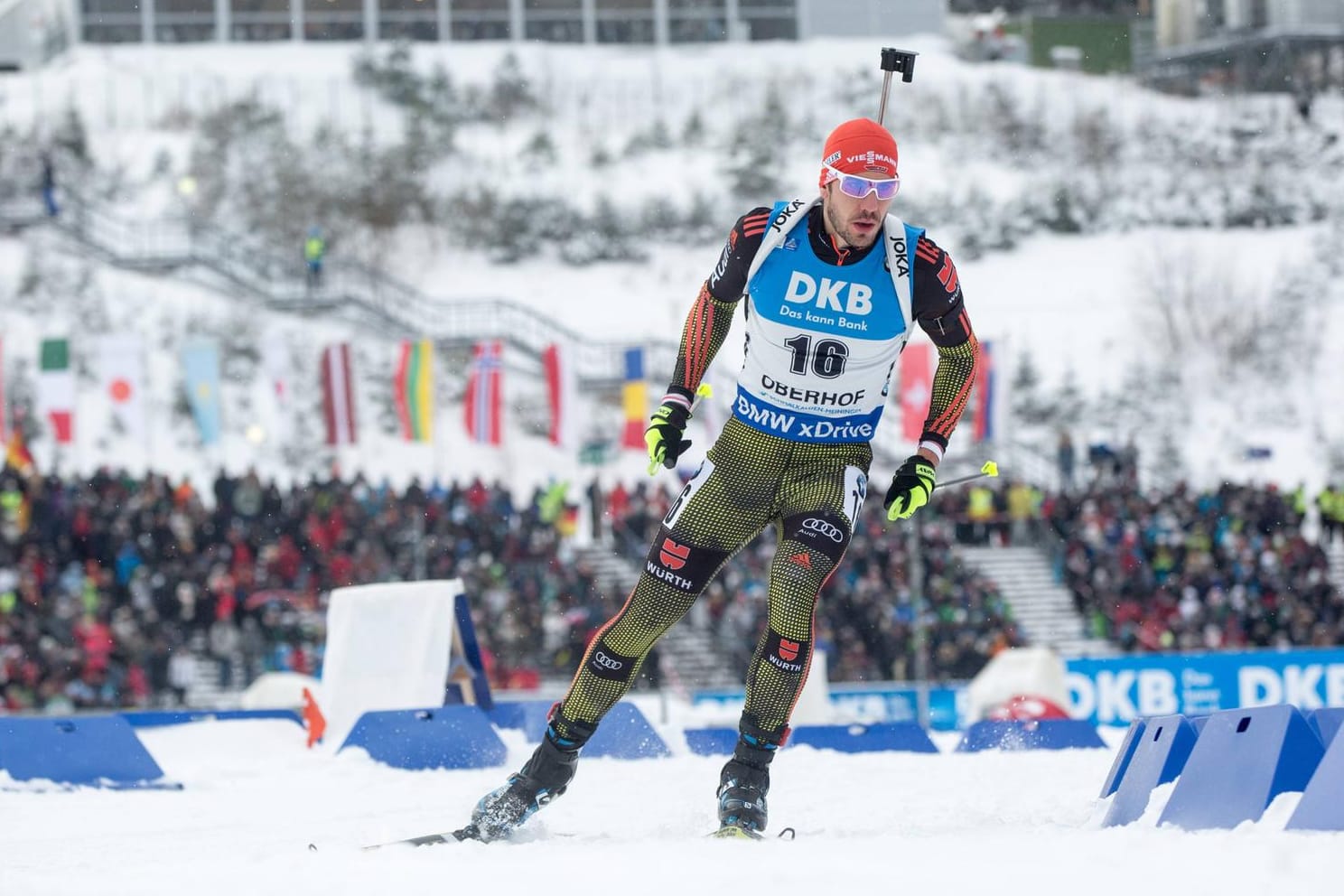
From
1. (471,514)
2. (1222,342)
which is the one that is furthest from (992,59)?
(471,514)

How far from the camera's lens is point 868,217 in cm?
523

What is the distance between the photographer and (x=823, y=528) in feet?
17.3

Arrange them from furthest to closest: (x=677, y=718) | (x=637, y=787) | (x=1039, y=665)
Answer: (x=1039, y=665) < (x=677, y=718) < (x=637, y=787)

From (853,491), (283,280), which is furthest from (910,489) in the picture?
(283,280)

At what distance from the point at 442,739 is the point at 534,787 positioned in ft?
10.6

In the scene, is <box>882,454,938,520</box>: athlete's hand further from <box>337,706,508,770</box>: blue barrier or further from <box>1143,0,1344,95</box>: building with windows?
<box>1143,0,1344,95</box>: building with windows

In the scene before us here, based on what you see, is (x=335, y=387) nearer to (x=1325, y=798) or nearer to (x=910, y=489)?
(x=910, y=489)

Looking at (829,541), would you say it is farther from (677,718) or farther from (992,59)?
(992,59)

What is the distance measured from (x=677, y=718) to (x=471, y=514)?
857cm

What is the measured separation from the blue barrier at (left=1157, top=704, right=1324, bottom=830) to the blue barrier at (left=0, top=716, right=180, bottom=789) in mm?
4750

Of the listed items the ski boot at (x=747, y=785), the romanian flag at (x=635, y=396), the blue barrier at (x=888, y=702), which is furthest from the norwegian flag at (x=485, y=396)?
the ski boot at (x=747, y=785)

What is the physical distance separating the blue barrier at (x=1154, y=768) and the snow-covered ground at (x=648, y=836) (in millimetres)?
52

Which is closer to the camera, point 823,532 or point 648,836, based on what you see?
point 648,836

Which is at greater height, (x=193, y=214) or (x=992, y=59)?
(x=992, y=59)
